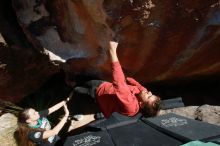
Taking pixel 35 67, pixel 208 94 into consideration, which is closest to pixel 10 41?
pixel 35 67

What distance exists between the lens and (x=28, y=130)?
4215mm

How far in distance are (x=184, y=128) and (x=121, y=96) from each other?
93cm

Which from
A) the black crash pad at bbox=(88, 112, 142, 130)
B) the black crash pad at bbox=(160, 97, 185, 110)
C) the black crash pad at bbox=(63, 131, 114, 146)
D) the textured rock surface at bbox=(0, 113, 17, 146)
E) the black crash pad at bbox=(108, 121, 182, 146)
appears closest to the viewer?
the black crash pad at bbox=(108, 121, 182, 146)

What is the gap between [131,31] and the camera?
434cm

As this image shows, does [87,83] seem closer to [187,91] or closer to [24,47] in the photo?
[24,47]

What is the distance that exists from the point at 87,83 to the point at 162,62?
947 millimetres

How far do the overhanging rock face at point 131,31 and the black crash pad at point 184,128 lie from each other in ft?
3.68

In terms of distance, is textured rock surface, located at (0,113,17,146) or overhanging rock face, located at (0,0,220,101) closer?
overhanging rock face, located at (0,0,220,101)

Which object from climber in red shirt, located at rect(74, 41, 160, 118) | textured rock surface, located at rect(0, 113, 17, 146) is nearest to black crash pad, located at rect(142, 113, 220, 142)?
climber in red shirt, located at rect(74, 41, 160, 118)

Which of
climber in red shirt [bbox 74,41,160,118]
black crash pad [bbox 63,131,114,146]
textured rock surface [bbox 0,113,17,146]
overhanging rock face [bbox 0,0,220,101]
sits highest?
overhanging rock face [bbox 0,0,220,101]

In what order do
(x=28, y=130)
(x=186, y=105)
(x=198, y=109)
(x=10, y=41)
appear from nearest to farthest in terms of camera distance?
(x=28, y=130) < (x=10, y=41) < (x=198, y=109) < (x=186, y=105)

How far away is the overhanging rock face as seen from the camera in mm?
4078

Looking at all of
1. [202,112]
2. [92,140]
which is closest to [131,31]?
[202,112]

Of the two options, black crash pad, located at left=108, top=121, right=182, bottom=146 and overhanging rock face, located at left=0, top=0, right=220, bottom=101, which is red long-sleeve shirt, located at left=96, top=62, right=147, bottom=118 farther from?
black crash pad, located at left=108, top=121, right=182, bottom=146
